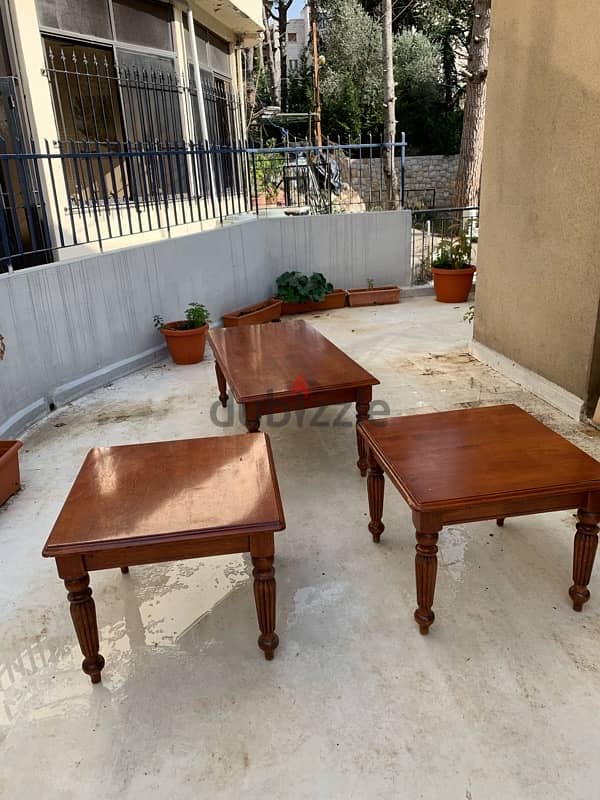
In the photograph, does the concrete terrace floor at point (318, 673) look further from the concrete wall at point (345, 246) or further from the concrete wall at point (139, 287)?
the concrete wall at point (345, 246)

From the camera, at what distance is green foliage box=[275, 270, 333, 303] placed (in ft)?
21.0

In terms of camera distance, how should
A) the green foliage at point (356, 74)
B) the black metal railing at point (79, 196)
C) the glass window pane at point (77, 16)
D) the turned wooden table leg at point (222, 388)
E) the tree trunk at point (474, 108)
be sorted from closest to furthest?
1. the turned wooden table leg at point (222, 388)
2. the black metal railing at point (79, 196)
3. the glass window pane at point (77, 16)
4. the tree trunk at point (474, 108)
5. the green foliage at point (356, 74)

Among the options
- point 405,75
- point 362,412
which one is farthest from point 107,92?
point 405,75

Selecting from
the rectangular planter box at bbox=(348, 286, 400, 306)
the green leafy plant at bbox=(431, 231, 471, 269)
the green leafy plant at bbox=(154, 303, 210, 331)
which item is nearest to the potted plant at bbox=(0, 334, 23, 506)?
the green leafy plant at bbox=(154, 303, 210, 331)

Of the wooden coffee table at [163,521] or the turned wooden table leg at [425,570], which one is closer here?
the wooden coffee table at [163,521]

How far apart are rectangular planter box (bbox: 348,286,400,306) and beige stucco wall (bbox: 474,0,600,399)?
223cm

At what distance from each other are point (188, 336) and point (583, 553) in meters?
3.63

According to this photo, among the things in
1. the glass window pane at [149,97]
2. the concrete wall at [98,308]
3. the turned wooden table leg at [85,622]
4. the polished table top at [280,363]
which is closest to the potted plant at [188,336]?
the concrete wall at [98,308]

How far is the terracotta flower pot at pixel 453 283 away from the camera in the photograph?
257 inches

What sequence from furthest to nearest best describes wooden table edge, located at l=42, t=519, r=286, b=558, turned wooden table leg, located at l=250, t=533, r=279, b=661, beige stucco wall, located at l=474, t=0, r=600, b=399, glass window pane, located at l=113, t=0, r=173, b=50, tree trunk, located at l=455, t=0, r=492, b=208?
tree trunk, located at l=455, t=0, r=492, b=208, glass window pane, located at l=113, t=0, r=173, b=50, beige stucco wall, located at l=474, t=0, r=600, b=399, turned wooden table leg, located at l=250, t=533, r=279, b=661, wooden table edge, located at l=42, t=519, r=286, b=558

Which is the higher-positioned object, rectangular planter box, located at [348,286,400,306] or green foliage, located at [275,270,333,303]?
green foliage, located at [275,270,333,303]

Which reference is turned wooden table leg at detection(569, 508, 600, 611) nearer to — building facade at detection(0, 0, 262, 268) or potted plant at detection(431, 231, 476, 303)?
building facade at detection(0, 0, 262, 268)

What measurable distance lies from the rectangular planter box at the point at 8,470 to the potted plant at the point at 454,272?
500cm

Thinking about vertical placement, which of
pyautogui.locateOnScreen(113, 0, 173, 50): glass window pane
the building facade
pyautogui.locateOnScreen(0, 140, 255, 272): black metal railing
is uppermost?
pyautogui.locateOnScreen(113, 0, 173, 50): glass window pane
